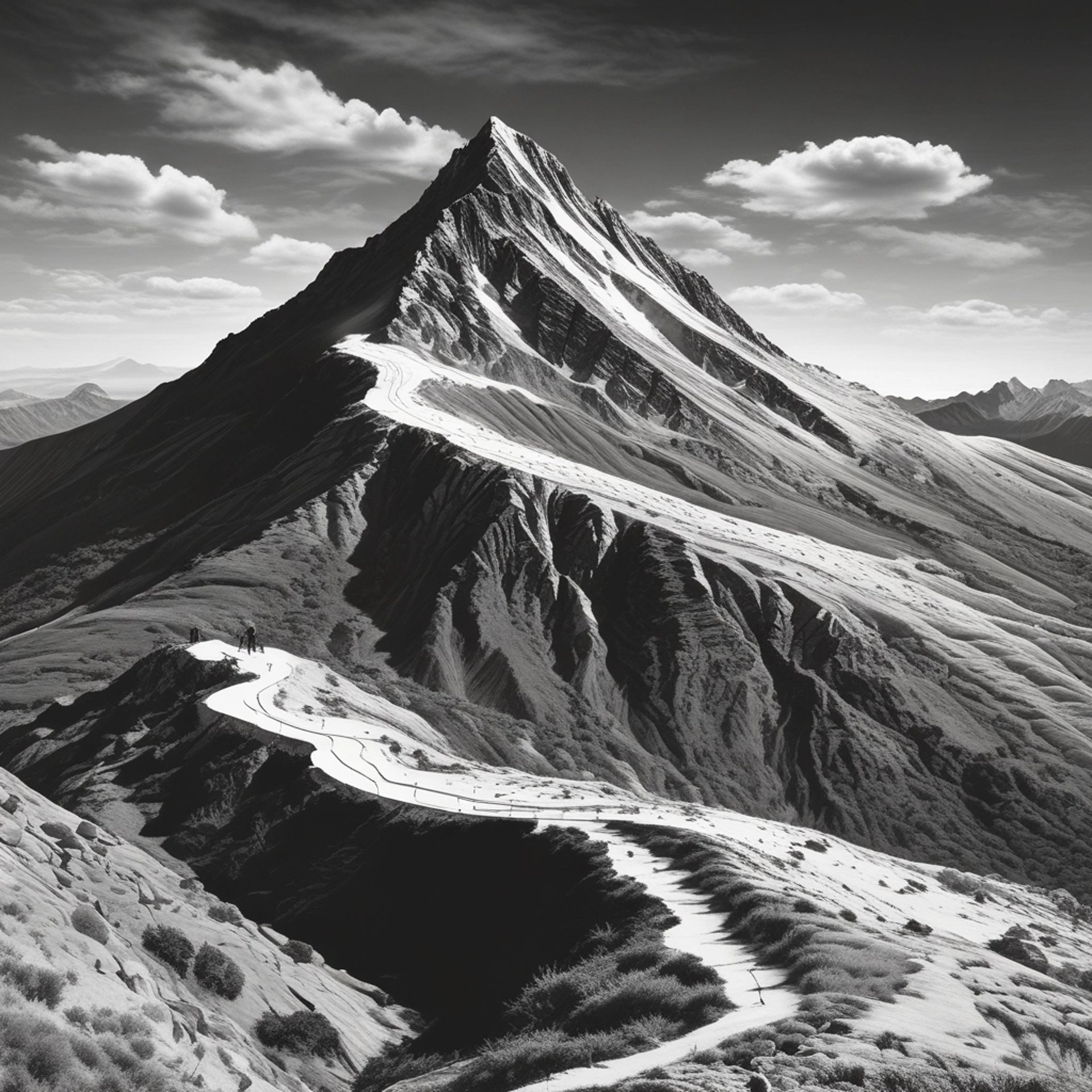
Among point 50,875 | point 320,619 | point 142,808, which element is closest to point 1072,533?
point 320,619

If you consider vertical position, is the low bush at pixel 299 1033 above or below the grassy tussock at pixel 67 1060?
below

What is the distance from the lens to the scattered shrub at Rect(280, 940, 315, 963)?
25844mm

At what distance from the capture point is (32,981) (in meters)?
14.7

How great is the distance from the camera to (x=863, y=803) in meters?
55.6

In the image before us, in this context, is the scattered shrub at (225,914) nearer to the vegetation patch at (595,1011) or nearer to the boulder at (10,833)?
the vegetation patch at (595,1011)

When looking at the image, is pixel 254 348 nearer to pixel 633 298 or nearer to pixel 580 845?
pixel 633 298

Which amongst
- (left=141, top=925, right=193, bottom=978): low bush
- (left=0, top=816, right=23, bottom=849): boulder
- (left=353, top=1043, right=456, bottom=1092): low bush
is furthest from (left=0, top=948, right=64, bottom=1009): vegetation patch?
(left=353, top=1043, right=456, bottom=1092): low bush

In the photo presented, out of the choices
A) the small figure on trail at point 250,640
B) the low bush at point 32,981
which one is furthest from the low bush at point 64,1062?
the small figure on trail at point 250,640

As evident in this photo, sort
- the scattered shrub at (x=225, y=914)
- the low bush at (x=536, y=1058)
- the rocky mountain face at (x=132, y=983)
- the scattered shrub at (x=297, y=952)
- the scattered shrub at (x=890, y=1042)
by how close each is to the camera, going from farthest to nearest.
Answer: the scattered shrub at (x=297, y=952) → the scattered shrub at (x=225, y=914) → the low bush at (x=536, y=1058) → the scattered shrub at (x=890, y=1042) → the rocky mountain face at (x=132, y=983)

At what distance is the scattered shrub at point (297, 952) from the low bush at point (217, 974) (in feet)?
12.7

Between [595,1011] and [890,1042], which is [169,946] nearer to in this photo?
[595,1011]

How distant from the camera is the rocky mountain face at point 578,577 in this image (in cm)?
5569

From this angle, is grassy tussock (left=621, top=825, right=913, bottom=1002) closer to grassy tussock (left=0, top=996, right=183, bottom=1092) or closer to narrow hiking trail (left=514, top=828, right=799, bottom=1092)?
narrow hiking trail (left=514, top=828, right=799, bottom=1092)

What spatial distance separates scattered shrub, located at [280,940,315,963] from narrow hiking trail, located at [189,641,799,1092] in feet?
20.0
